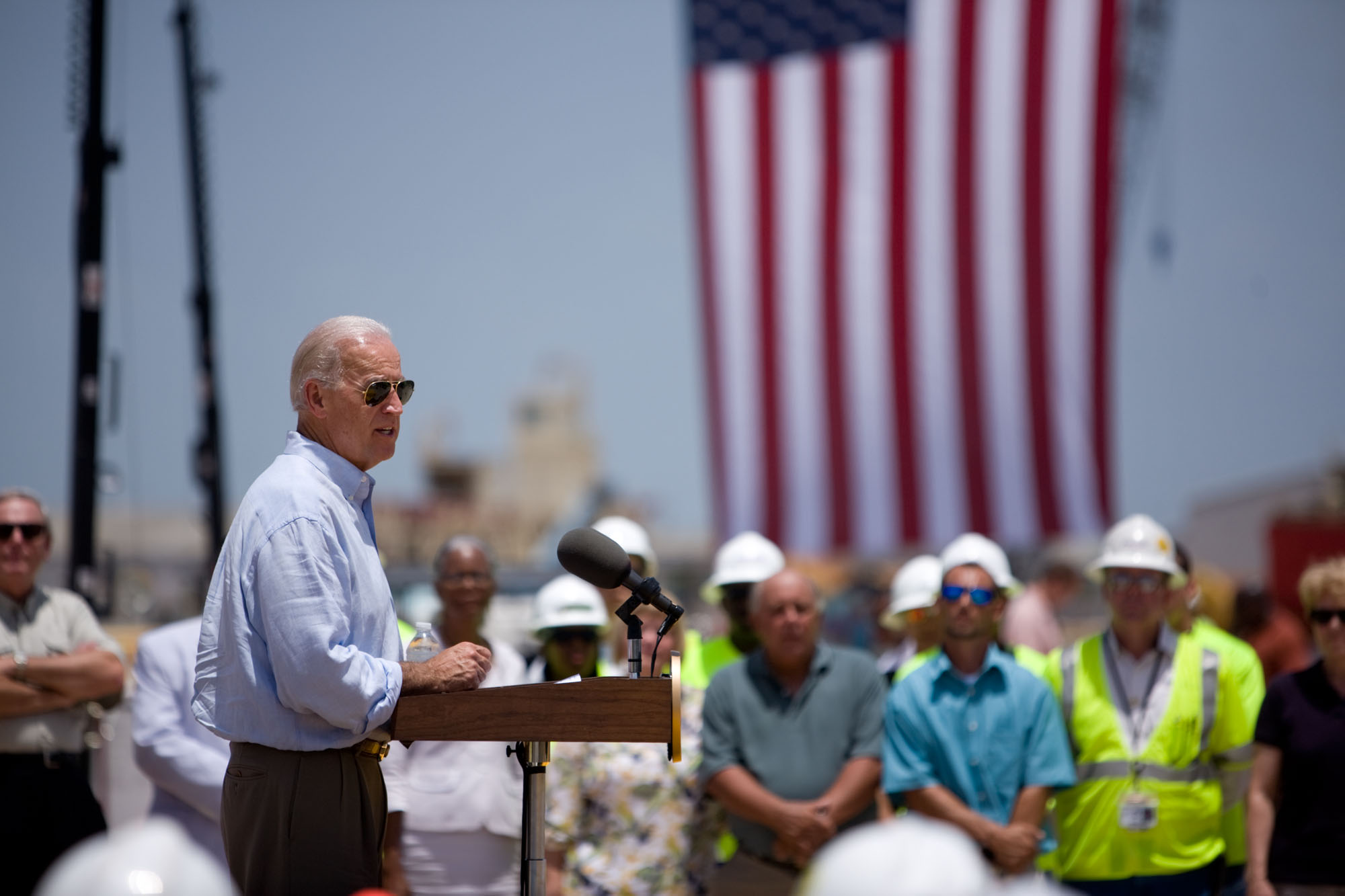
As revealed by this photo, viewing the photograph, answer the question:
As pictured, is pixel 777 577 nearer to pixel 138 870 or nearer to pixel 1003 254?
pixel 138 870

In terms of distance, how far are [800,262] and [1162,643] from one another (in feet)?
22.6

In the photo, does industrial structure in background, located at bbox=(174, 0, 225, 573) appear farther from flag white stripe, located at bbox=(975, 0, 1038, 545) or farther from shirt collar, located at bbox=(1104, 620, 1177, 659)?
shirt collar, located at bbox=(1104, 620, 1177, 659)

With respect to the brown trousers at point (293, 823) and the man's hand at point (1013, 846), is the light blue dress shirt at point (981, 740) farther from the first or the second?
the brown trousers at point (293, 823)

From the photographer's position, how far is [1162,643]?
17.1ft

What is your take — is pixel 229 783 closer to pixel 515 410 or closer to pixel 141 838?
pixel 141 838

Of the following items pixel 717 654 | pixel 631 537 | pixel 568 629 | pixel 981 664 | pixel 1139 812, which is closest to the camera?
pixel 1139 812

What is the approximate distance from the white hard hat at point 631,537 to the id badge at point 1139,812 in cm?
211

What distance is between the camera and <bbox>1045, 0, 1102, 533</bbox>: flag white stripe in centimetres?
1142

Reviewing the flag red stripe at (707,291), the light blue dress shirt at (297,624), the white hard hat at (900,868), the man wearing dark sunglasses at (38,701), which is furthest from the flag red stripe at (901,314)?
the white hard hat at (900,868)

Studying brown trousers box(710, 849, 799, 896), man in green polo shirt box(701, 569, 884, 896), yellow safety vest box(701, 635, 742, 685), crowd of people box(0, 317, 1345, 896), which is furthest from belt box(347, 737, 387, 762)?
yellow safety vest box(701, 635, 742, 685)

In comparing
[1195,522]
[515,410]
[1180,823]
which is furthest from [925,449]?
[515,410]

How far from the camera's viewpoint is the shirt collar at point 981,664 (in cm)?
512

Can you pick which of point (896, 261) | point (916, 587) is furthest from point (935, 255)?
point (916, 587)

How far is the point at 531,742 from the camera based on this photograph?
2.95m
